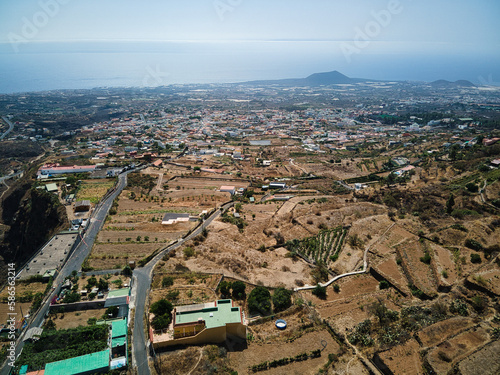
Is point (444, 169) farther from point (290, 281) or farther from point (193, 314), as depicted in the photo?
point (193, 314)

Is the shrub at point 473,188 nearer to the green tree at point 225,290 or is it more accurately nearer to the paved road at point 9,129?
the green tree at point 225,290

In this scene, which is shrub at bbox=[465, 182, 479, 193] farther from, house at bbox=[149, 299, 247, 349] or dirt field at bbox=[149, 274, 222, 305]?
house at bbox=[149, 299, 247, 349]

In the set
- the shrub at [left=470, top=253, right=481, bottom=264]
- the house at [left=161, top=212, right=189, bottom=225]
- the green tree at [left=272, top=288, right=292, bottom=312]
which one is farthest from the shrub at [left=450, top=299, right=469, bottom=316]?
the house at [left=161, top=212, right=189, bottom=225]

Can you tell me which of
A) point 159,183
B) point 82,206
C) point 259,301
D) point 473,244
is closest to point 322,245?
point 259,301

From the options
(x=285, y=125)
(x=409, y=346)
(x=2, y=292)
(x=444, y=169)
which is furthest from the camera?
(x=285, y=125)

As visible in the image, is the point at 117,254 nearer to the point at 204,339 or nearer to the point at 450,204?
the point at 204,339

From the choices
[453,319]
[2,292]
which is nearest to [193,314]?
[453,319]
